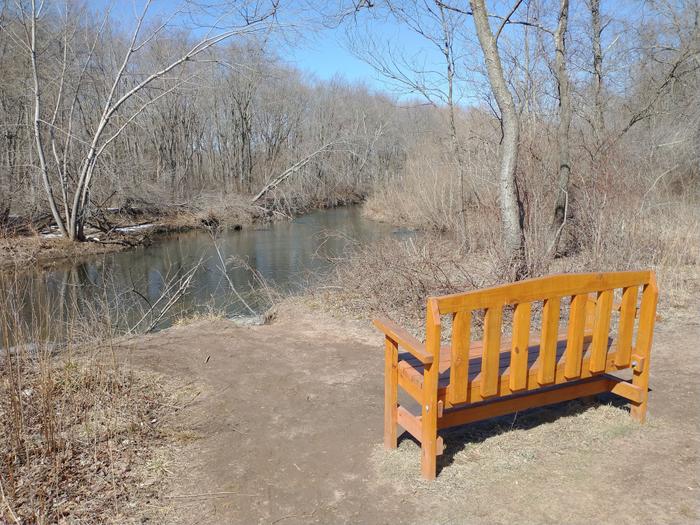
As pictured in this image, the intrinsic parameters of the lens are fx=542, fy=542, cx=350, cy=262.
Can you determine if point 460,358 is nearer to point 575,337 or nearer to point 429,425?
point 429,425

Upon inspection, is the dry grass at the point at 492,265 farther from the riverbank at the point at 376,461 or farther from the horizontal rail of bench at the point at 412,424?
the horizontal rail of bench at the point at 412,424

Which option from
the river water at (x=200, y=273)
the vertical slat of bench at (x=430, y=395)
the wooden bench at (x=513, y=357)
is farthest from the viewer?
the river water at (x=200, y=273)

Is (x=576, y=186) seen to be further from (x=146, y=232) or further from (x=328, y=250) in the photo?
(x=146, y=232)

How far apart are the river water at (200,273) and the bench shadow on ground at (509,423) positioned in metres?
4.21

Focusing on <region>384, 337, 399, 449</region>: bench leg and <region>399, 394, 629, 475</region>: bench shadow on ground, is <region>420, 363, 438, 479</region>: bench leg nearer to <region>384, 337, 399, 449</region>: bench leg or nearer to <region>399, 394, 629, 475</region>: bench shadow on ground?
<region>399, 394, 629, 475</region>: bench shadow on ground

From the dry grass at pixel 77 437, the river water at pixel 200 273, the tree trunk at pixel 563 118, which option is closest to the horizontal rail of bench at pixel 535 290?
the dry grass at pixel 77 437

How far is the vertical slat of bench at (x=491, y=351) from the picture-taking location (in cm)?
295

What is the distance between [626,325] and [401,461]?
1689 mm

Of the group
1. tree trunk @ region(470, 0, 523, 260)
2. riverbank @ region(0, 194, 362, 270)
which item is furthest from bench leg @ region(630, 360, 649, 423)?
riverbank @ region(0, 194, 362, 270)

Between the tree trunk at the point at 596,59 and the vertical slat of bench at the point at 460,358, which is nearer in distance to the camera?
the vertical slat of bench at the point at 460,358

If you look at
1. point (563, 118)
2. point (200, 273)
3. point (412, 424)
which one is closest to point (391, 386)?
point (412, 424)

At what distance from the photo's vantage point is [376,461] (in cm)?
347

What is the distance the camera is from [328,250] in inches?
674

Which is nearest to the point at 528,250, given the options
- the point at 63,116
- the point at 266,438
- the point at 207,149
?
the point at 266,438
